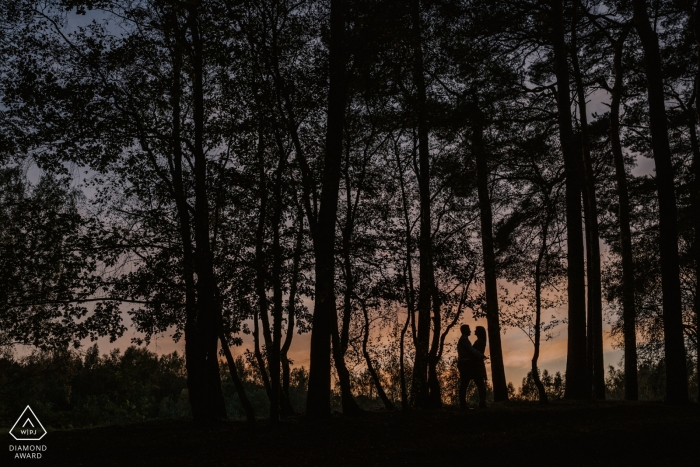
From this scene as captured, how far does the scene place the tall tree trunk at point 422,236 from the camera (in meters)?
12.8

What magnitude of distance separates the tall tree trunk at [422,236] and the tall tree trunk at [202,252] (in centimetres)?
485

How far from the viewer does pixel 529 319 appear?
1377cm

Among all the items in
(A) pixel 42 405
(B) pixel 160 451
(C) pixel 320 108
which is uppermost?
(C) pixel 320 108

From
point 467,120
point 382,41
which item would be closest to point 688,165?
point 467,120

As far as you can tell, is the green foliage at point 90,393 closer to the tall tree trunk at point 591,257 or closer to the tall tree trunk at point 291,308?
the tall tree trunk at point 291,308

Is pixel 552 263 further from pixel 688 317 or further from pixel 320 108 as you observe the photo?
pixel 320 108

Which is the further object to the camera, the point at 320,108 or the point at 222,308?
the point at 320,108

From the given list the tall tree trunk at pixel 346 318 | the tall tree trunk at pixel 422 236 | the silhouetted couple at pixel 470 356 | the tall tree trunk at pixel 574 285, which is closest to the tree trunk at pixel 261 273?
the tall tree trunk at pixel 346 318

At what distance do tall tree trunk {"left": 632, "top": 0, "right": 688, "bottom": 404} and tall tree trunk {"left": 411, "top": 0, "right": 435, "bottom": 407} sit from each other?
18.9 ft

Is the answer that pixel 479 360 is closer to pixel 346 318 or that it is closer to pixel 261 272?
pixel 346 318

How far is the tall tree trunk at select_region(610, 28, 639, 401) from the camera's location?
58.9 ft

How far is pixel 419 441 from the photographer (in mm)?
9141

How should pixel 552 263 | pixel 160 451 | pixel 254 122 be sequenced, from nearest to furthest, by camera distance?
pixel 160 451 < pixel 254 122 < pixel 552 263

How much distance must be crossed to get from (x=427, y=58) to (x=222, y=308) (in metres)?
8.51
